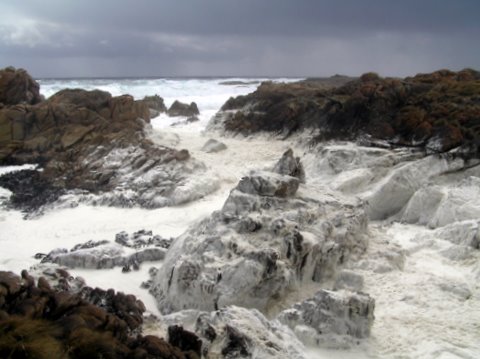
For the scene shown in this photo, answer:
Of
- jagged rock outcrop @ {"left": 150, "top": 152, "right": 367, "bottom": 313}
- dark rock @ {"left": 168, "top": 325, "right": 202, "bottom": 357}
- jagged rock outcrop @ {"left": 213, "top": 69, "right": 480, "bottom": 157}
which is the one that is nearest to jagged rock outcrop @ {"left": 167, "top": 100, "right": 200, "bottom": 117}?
jagged rock outcrop @ {"left": 213, "top": 69, "right": 480, "bottom": 157}

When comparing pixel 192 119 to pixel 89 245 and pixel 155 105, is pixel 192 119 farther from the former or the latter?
pixel 89 245

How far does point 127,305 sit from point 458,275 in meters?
6.41

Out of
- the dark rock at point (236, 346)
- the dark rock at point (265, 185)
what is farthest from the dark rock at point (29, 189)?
the dark rock at point (236, 346)

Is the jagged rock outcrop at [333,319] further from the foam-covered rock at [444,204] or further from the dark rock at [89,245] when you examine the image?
the dark rock at [89,245]

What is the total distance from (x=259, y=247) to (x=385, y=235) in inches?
167

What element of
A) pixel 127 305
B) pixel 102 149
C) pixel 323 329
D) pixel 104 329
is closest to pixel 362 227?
pixel 323 329

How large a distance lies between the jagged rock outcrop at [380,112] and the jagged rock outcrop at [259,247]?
6546mm

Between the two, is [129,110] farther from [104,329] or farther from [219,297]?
[104,329]

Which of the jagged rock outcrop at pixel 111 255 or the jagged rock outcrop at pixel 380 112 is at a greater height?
the jagged rock outcrop at pixel 380 112

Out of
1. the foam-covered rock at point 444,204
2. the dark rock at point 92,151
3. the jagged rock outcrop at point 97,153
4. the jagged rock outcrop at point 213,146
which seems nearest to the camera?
the foam-covered rock at point 444,204

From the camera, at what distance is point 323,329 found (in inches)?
289

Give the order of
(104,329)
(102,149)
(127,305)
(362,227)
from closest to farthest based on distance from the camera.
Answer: (104,329), (127,305), (362,227), (102,149)

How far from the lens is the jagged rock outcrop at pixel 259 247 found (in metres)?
8.37

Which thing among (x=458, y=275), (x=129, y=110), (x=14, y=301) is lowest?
(x=458, y=275)
